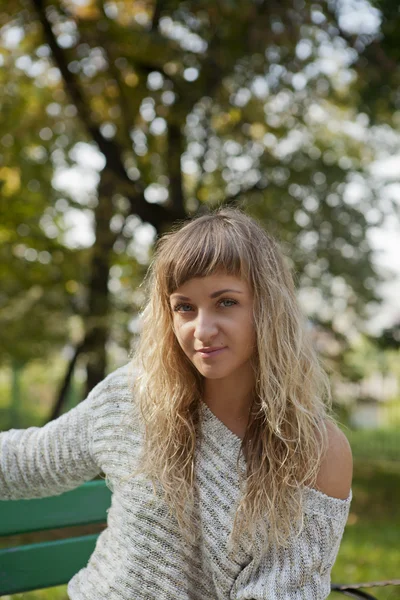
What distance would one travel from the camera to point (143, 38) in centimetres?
594

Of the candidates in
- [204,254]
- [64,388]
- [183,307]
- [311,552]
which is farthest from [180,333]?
[64,388]

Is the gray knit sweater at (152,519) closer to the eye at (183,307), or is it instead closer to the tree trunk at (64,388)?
the eye at (183,307)

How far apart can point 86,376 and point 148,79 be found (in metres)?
2.86

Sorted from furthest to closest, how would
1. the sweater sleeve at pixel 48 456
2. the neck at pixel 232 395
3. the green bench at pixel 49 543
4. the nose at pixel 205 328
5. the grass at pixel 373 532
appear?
the grass at pixel 373 532 → the green bench at pixel 49 543 → the sweater sleeve at pixel 48 456 → the neck at pixel 232 395 → the nose at pixel 205 328

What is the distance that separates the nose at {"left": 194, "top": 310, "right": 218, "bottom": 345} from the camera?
1.68 meters

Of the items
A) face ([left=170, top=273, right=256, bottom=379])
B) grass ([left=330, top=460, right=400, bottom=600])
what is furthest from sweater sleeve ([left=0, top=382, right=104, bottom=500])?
grass ([left=330, top=460, right=400, bottom=600])

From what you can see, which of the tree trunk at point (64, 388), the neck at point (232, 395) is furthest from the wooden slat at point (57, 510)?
the tree trunk at point (64, 388)

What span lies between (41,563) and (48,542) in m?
0.08

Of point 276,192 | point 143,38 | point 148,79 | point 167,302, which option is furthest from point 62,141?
point 167,302

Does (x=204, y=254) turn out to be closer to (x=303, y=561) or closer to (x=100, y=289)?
(x=303, y=561)

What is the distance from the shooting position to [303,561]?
5.68 ft

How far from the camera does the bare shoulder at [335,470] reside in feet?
5.81

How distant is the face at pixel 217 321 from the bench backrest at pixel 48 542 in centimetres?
105

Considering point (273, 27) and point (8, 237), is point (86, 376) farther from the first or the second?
point (273, 27)
